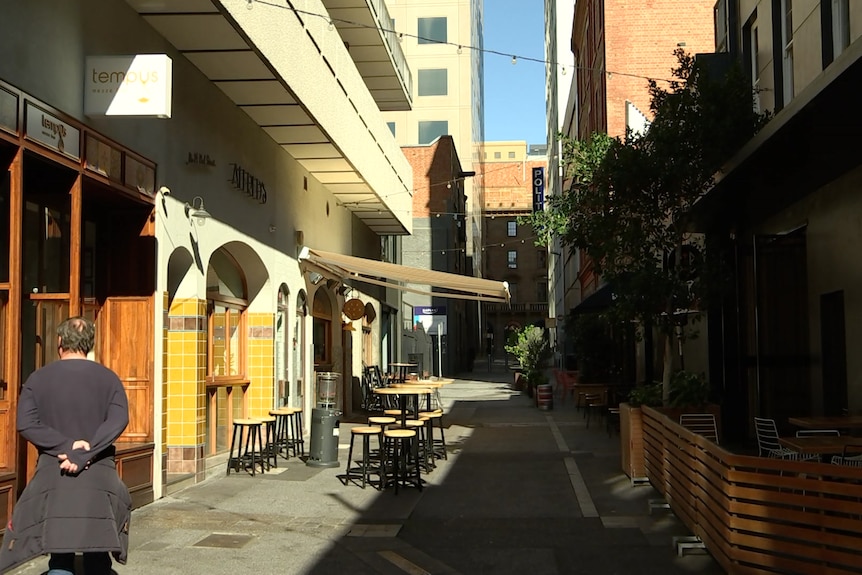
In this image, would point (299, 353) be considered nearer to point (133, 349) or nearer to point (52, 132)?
point (133, 349)

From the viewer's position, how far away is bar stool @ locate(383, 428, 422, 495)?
1116 centimetres

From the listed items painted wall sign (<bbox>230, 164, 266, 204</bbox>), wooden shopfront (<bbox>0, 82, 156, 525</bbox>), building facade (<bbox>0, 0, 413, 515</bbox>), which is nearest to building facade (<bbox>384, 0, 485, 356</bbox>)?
building facade (<bbox>0, 0, 413, 515</bbox>)

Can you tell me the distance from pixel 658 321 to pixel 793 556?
6449 millimetres

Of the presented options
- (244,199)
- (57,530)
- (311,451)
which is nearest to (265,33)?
(244,199)

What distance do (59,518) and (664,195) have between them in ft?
29.6

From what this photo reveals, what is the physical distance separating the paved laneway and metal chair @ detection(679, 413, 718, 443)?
102cm

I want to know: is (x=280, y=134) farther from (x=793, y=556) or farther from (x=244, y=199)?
(x=793, y=556)

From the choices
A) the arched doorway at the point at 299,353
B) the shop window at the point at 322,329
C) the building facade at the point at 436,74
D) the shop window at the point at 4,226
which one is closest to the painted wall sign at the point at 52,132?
the shop window at the point at 4,226

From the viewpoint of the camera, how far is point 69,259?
8430mm

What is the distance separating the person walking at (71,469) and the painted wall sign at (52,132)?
2.65 m

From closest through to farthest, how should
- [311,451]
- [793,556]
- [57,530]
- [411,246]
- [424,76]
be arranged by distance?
[57,530] < [793,556] < [311,451] < [411,246] < [424,76]

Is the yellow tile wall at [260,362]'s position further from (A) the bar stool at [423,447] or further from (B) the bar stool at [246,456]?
(A) the bar stool at [423,447]

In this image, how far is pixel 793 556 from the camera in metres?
5.99

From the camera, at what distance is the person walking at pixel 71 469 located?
17.4 feet
